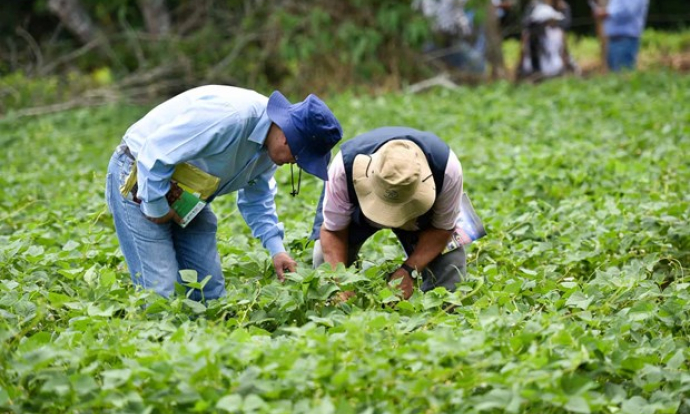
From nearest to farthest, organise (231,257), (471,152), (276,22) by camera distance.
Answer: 1. (231,257)
2. (471,152)
3. (276,22)

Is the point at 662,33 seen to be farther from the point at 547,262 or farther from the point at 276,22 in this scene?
the point at 547,262

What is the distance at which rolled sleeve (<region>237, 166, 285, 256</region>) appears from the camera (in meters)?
4.14

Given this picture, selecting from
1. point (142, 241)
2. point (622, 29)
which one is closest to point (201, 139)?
point (142, 241)

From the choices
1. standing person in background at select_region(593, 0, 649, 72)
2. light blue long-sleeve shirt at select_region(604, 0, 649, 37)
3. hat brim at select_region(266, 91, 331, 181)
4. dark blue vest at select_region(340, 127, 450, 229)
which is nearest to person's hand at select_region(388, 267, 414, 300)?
dark blue vest at select_region(340, 127, 450, 229)

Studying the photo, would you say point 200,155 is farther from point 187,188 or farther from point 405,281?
point 405,281

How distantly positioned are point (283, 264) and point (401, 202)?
65 cm

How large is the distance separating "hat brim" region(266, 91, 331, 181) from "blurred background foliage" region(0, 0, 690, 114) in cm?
860

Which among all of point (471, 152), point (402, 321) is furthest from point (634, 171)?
point (402, 321)

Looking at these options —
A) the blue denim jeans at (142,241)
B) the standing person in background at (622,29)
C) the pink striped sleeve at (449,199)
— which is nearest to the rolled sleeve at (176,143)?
the blue denim jeans at (142,241)

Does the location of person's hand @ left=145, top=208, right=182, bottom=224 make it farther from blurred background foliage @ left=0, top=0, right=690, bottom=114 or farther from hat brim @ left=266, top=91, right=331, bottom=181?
blurred background foliage @ left=0, top=0, right=690, bottom=114

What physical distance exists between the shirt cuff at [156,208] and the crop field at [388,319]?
0.30m

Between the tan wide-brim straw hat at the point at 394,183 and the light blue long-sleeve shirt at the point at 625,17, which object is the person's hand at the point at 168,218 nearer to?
the tan wide-brim straw hat at the point at 394,183

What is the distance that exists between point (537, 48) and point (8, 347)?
10.9 metres

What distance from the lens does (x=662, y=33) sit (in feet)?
52.2
